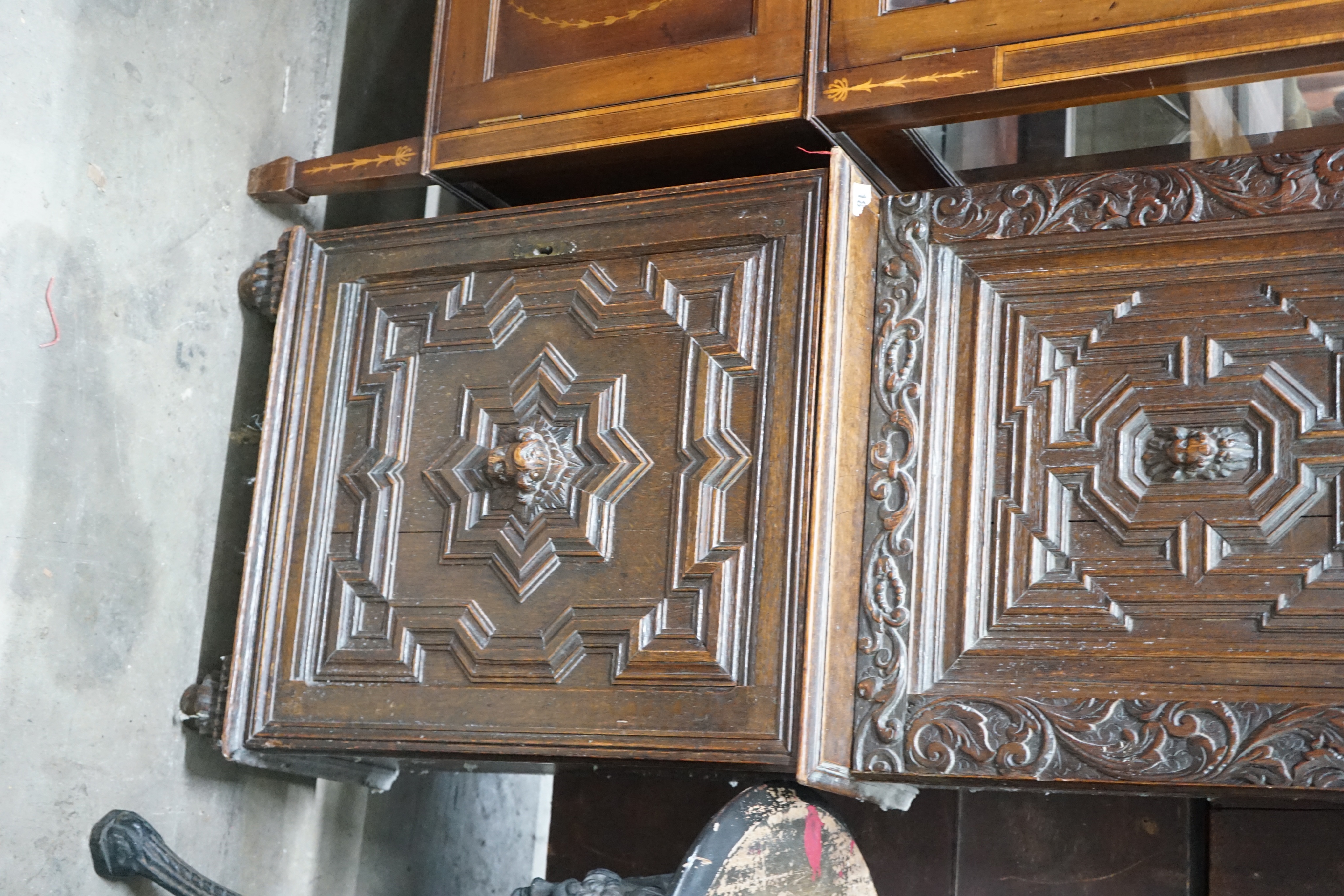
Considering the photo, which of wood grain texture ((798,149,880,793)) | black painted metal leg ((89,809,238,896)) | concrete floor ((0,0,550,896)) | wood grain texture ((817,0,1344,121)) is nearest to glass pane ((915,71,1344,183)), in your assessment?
wood grain texture ((817,0,1344,121))

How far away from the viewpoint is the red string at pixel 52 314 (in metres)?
2.15

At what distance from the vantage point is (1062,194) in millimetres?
1966

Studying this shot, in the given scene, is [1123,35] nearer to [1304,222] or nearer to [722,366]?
A: [1304,222]

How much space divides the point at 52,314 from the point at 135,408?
0.21 meters

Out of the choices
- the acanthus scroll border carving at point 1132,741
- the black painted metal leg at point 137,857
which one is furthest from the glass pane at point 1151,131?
the black painted metal leg at point 137,857

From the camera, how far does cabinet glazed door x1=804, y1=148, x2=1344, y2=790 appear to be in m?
1.73

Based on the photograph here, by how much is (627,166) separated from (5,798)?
138 centimetres

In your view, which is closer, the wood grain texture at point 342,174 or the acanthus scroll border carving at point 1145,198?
the acanthus scroll border carving at point 1145,198

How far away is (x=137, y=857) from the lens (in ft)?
7.04

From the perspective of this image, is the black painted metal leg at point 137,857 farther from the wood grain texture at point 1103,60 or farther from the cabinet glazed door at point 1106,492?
the wood grain texture at point 1103,60

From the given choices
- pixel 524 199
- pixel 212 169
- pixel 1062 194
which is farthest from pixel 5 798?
pixel 1062 194

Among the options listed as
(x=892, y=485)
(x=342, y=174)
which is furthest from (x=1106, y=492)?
(x=342, y=174)

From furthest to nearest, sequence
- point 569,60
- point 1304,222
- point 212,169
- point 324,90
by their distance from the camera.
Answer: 1. point 324,90
2. point 212,169
3. point 569,60
4. point 1304,222

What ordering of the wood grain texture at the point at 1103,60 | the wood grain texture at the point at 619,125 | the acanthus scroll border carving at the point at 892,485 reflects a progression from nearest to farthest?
the wood grain texture at the point at 1103,60, the acanthus scroll border carving at the point at 892,485, the wood grain texture at the point at 619,125
